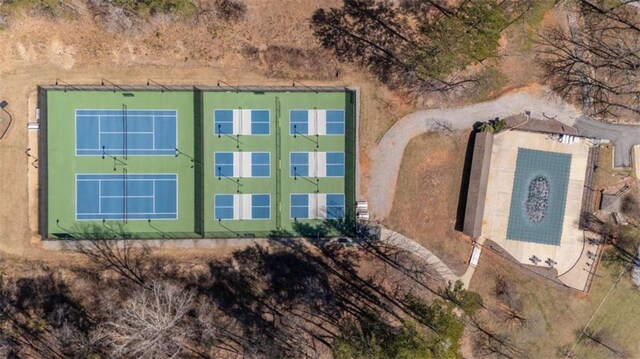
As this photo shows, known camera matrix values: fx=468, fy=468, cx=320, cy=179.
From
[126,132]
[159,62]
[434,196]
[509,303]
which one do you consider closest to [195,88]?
[159,62]

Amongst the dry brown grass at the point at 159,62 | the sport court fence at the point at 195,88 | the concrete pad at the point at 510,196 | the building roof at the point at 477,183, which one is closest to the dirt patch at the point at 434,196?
the building roof at the point at 477,183

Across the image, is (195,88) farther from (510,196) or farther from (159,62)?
(510,196)

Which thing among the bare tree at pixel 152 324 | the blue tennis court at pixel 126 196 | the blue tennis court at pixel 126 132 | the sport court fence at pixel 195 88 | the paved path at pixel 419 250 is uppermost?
the sport court fence at pixel 195 88

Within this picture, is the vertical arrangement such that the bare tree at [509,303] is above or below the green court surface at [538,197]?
below

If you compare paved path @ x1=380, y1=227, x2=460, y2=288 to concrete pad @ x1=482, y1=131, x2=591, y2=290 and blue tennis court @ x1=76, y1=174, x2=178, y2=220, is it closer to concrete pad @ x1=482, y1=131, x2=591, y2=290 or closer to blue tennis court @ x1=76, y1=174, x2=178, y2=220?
concrete pad @ x1=482, y1=131, x2=591, y2=290

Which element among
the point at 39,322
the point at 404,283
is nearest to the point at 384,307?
the point at 404,283

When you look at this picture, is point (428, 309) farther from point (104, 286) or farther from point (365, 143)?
point (104, 286)

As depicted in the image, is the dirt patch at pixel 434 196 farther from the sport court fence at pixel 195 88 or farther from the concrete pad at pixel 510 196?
the sport court fence at pixel 195 88
